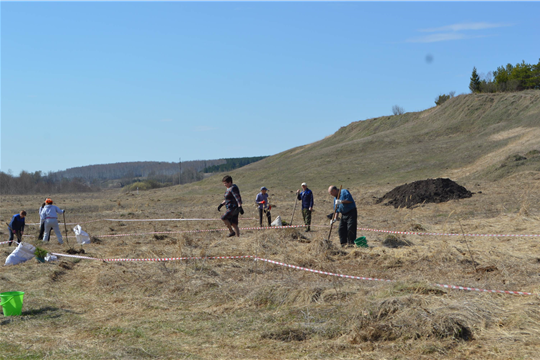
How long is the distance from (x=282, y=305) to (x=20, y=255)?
6748 mm

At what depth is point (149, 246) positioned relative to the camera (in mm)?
12578

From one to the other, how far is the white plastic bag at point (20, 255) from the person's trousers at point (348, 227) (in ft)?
22.4

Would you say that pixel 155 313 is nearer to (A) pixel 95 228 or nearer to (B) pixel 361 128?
(A) pixel 95 228

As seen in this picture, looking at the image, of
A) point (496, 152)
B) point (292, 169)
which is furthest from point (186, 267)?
point (292, 169)

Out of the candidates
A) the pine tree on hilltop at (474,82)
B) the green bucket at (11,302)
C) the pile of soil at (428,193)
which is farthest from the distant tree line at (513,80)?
the green bucket at (11,302)

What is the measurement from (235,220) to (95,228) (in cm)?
1002

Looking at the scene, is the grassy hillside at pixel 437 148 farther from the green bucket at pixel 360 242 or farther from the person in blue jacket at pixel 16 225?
the person in blue jacket at pixel 16 225

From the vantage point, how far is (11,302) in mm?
6617

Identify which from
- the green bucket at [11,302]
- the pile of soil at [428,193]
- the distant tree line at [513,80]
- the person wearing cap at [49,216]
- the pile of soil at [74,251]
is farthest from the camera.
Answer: the distant tree line at [513,80]

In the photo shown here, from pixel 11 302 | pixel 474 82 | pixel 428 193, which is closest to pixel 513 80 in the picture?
pixel 474 82

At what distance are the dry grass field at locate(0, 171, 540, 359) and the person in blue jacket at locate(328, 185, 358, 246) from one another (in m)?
0.58

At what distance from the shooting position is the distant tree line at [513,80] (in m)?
69.8

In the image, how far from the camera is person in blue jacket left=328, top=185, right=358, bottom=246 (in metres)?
10.8

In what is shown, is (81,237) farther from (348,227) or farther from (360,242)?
(360,242)
